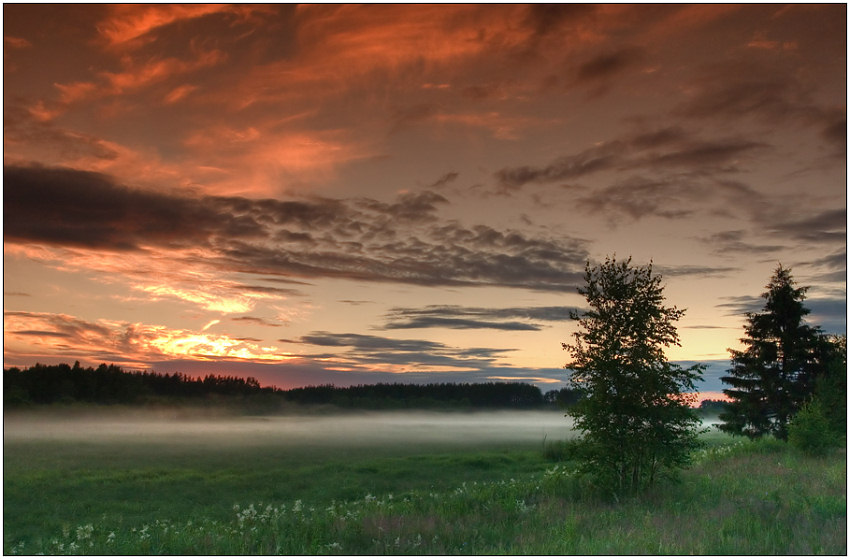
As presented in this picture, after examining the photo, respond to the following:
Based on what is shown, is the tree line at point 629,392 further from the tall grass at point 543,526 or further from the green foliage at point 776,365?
the green foliage at point 776,365

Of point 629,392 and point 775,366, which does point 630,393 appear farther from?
point 775,366

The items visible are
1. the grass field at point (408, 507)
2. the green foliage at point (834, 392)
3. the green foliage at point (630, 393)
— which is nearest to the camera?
the grass field at point (408, 507)

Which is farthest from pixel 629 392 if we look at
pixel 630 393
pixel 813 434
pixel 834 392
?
pixel 834 392

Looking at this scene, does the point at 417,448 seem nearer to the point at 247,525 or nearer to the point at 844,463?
the point at 844,463

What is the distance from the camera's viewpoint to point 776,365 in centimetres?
3934

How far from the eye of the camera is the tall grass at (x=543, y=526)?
13.8 m

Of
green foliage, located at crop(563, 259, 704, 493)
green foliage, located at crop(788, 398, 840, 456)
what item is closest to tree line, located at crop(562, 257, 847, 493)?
green foliage, located at crop(563, 259, 704, 493)

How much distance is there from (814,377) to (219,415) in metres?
111

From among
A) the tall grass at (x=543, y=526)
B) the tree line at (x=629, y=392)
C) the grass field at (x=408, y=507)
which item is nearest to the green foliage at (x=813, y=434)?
the grass field at (x=408, y=507)

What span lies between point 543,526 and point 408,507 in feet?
15.8

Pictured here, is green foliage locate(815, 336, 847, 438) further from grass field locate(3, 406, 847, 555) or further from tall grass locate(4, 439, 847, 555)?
tall grass locate(4, 439, 847, 555)

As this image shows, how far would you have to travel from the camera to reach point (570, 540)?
14.2 meters

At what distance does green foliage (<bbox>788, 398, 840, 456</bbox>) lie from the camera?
1252 inches

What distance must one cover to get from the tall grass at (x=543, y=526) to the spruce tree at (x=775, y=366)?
15.7 metres
